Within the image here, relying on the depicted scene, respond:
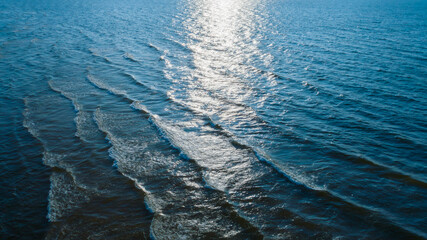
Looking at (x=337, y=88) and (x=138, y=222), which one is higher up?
(x=337, y=88)

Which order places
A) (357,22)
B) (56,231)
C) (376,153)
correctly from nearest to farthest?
(56,231) → (376,153) → (357,22)

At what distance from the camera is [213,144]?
1251cm

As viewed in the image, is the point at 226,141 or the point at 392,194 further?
the point at 226,141

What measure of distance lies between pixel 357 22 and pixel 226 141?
3992 centimetres

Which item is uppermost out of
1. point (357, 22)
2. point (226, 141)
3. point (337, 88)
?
point (357, 22)

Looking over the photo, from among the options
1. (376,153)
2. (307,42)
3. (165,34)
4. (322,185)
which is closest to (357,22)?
(307,42)

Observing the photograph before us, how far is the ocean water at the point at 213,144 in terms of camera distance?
8398 mm

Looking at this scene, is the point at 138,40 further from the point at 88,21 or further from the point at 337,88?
the point at 337,88

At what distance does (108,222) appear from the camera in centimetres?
818

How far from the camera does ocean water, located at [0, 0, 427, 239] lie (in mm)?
8398

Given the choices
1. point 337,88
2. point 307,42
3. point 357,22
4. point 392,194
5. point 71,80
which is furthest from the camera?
point 357,22

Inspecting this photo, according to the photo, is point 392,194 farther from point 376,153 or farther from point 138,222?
point 138,222

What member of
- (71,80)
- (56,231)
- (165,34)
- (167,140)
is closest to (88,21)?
(165,34)

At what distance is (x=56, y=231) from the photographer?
7.83 m
